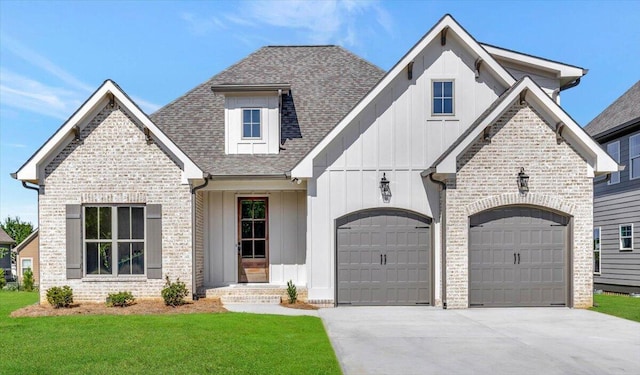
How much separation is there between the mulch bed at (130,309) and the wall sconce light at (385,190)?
4958 millimetres

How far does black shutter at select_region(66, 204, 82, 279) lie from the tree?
4423 centimetres

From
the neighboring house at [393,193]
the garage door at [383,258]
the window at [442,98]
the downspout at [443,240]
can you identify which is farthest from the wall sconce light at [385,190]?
the window at [442,98]

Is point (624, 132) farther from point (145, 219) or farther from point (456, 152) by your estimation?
point (145, 219)

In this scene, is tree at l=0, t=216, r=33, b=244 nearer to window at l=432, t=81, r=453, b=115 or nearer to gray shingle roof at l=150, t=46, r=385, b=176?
gray shingle roof at l=150, t=46, r=385, b=176

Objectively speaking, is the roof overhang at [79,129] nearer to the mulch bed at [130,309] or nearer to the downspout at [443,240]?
the mulch bed at [130,309]

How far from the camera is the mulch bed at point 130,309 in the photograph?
10969 mm

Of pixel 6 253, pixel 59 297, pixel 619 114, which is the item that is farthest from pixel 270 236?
pixel 6 253

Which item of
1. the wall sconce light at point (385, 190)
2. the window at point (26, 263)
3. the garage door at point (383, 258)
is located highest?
the wall sconce light at point (385, 190)

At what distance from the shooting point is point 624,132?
17922 millimetres

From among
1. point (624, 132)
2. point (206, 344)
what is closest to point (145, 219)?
point (206, 344)

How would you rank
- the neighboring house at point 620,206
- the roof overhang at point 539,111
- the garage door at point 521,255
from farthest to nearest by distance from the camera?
1. the neighboring house at point 620,206
2. the garage door at point 521,255
3. the roof overhang at point 539,111

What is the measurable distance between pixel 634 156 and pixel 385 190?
11.5m

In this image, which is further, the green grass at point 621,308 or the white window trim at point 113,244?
the white window trim at point 113,244

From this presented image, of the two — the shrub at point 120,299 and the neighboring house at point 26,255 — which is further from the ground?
the shrub at point 120,299
